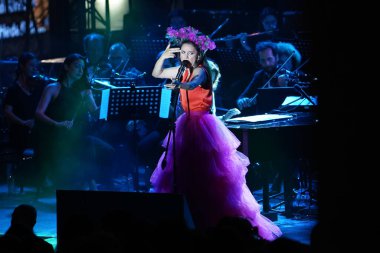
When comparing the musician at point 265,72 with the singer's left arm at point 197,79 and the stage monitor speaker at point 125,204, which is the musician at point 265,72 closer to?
the singer's left arm at point 197,79

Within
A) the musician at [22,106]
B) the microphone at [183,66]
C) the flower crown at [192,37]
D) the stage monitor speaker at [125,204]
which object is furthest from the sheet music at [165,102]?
the stage monitor speaker at [125,204]

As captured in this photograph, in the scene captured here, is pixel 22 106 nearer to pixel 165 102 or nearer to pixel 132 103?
pixel 132 103

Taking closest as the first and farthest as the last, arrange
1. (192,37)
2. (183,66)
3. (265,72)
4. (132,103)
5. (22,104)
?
(183,66) < (192,37) < (132,103) < (265,72) < (22,104)

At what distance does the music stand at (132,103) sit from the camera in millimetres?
8094

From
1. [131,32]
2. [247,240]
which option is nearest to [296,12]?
[131,32]

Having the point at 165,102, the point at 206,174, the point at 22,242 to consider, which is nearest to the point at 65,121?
the point at 165,102

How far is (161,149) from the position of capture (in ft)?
31.3

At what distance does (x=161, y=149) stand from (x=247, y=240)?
6348mm

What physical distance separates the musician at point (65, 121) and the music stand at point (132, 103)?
1.95ft

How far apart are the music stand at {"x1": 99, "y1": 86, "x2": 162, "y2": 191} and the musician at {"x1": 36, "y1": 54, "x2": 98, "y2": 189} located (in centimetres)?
59

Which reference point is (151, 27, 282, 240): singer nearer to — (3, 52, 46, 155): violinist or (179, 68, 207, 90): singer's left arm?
(179, 68, 207, 90): singer's left arm

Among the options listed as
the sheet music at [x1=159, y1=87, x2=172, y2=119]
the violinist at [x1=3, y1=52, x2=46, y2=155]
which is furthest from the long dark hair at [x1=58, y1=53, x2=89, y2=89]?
the sheet music at [x1=159, y1=87, x2=172, y2=119]

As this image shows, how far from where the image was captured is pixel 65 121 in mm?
8750

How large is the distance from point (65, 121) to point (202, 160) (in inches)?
108
